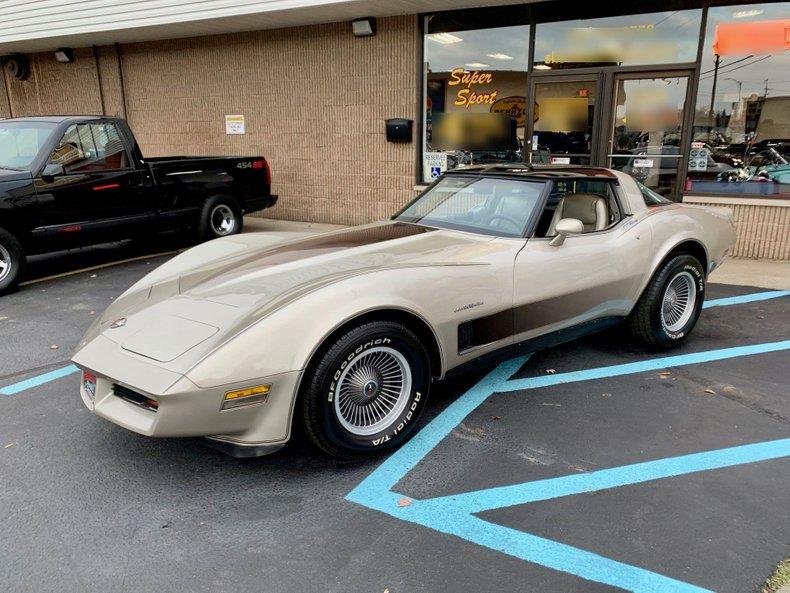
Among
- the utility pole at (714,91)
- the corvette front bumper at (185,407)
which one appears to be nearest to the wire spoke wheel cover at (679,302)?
the corvette front bumper at (185,407)

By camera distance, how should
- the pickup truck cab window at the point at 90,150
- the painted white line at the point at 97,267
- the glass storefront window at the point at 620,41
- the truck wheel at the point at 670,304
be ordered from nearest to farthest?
1. the truck wheel at the point at 670,304
2. the pickup truck cab window at the point at 90,150
3. the painted white line at the point at 97,267
4. the glass storefront window at the point at 620,41

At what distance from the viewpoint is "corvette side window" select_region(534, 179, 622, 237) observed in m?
4.19

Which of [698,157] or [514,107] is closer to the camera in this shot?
[698,157]

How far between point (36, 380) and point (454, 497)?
325 centimetres

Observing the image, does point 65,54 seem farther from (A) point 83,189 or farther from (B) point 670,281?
(B) point 670,281

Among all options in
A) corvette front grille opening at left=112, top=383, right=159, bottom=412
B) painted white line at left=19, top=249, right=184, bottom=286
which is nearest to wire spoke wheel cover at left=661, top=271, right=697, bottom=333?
corvette front grille opening at left=112, top=383, right=159, bottom=412

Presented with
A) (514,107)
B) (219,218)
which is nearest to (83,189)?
(219,218)

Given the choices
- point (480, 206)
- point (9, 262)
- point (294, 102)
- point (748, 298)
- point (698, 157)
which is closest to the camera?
point (480, 206)

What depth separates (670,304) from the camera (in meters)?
4.86

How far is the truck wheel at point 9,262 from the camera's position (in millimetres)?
6578

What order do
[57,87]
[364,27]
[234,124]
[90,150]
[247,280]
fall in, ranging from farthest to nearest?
[57,87] → [234,124] → [364,27] → [90,150] → [247,280]

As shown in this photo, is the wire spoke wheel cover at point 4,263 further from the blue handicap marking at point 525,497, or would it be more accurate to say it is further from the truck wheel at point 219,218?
the blue handicap marking at point 525,497

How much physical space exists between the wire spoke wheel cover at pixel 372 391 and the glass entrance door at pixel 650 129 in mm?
6540

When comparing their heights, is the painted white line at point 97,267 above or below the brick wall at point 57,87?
below
